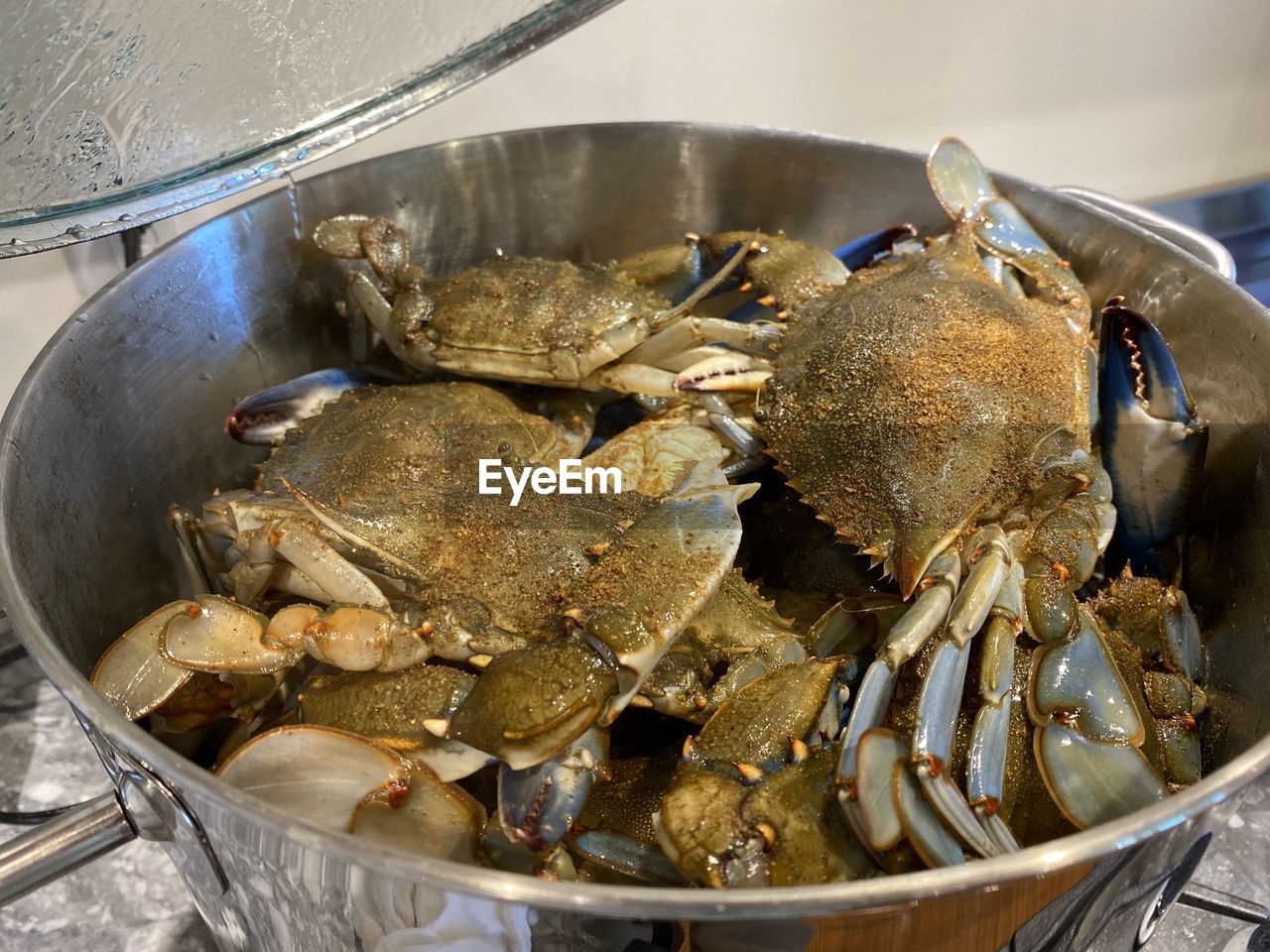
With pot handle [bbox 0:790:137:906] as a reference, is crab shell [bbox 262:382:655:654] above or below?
above

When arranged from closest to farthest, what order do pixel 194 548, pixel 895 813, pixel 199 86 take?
pixel 895 813 < pixel 199 86 < pixel 194 548

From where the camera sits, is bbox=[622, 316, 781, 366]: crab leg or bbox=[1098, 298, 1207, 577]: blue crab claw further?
bbox=[622, 316, 781, 366]: crab leg

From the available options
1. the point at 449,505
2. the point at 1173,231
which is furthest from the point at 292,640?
the point at 1173,231

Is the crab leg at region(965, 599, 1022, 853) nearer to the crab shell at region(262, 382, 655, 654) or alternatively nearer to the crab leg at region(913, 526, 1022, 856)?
the crab leg at region(913, 526, 1022, 856)

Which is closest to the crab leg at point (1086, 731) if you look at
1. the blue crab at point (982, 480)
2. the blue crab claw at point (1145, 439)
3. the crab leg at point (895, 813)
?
the blue crab at point (982, 480)

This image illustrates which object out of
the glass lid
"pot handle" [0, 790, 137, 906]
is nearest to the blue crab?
the glass lid

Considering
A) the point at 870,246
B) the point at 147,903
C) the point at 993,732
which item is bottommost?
the point at 147,903

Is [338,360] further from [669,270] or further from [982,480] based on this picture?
[982,480]
